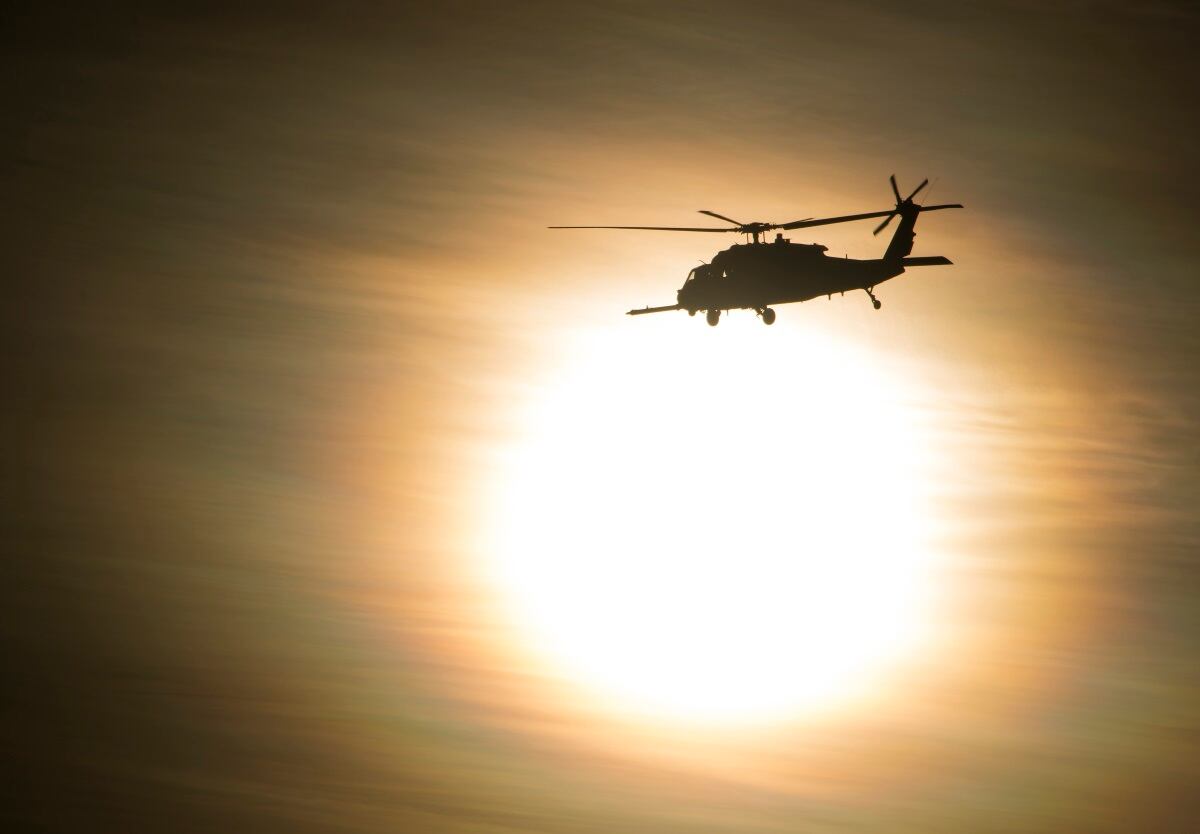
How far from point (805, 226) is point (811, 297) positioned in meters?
6.14

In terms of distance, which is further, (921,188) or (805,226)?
(921,188)

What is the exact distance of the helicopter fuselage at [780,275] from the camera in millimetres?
64688

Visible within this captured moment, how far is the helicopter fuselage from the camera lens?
212 ft

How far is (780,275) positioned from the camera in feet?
212

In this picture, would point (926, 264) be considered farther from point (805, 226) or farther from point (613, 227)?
point (613, 227)

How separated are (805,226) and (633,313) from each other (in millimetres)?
11117

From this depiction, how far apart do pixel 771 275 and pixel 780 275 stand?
48 centimetres

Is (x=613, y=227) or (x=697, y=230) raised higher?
(x=697, y=230)

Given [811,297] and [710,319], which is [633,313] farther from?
[811,297]

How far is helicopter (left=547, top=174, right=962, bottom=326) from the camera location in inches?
2547

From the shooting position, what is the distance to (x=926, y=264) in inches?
2440

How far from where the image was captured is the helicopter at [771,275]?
6469 cm

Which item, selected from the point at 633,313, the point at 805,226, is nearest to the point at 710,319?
the point at 633,313

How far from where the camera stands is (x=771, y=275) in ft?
213
